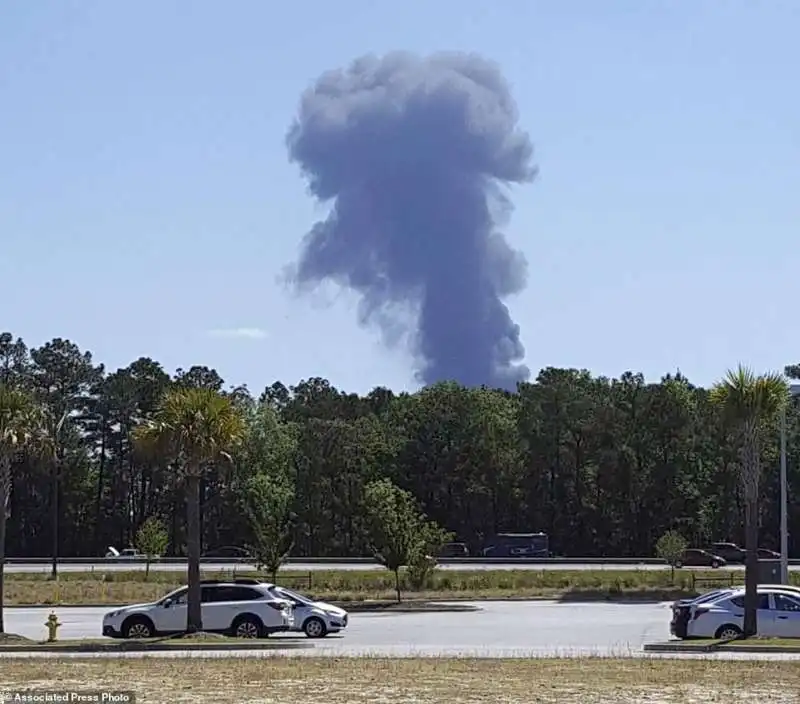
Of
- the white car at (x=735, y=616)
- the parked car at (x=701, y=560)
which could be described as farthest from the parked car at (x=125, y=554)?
the white car at (x=735, y=616)

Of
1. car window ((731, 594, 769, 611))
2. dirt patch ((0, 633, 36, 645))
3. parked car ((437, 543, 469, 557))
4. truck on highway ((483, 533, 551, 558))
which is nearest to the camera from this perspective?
dirt patch ((0, 633, 36, 645))

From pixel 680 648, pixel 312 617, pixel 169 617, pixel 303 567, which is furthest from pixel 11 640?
pixel 303 567

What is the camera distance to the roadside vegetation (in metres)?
57.6

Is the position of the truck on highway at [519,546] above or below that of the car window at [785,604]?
below

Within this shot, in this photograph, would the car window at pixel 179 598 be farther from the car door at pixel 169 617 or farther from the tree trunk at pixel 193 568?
the tree trunk at pixel 193 568

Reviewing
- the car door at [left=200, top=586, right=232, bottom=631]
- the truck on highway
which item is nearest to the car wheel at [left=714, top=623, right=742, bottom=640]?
the car door at [left=200, top=586, right=232, bottom=631]

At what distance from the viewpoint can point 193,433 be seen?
109ft

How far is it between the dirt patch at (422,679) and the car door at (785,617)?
772 cm

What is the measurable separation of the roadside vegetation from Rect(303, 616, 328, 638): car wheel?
2061 centimetres

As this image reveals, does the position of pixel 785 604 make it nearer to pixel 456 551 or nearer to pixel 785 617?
pixel 785 617

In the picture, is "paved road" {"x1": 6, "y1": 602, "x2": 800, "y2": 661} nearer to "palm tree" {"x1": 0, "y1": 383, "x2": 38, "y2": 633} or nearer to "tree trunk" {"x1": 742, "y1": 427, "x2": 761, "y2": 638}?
"tree trunk" {"x1": 742, "y1": 427, "x2": 761, "y2": 638}

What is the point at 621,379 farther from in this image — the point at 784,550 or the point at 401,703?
the point at 401,703

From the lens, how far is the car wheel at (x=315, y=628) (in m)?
34.8

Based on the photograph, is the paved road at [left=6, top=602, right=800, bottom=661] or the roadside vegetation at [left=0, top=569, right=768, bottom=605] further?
the roadside vegetation at [left=0, top=569, right=768, bottom=605]
